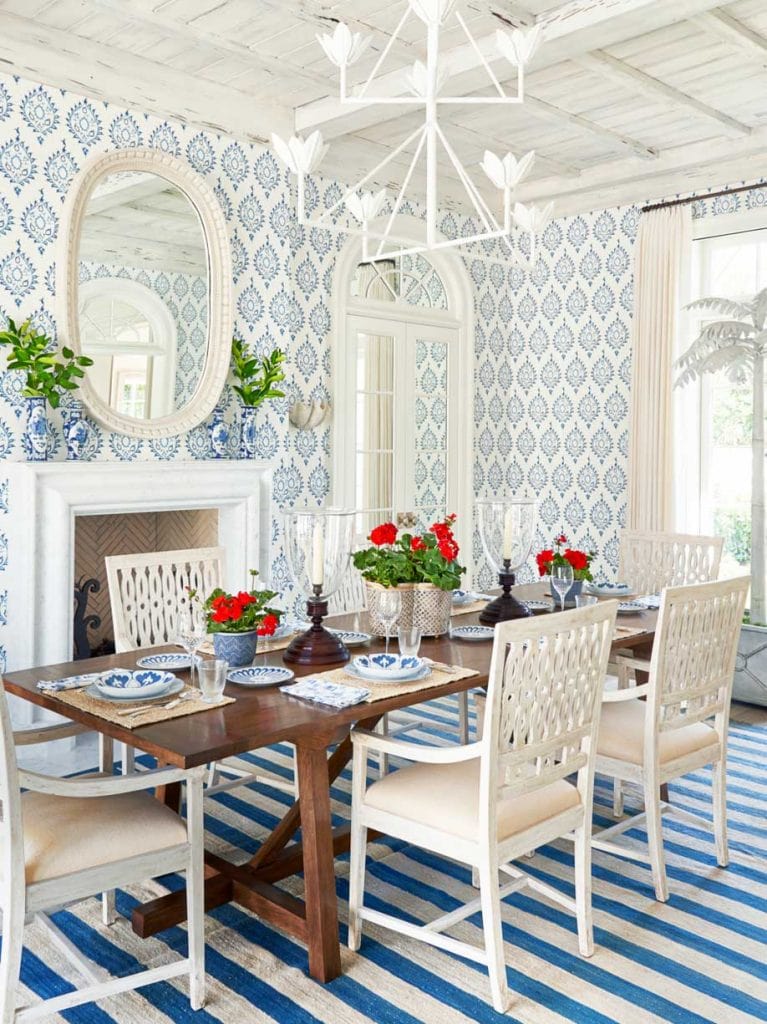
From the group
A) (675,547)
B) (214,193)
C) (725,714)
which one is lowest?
(725,714)

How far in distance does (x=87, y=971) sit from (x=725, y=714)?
197 cm

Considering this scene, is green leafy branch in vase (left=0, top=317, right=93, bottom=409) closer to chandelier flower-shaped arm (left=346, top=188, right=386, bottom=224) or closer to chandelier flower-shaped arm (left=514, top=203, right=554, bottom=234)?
chandelier flower-shaped arm (left=346, top=188, right=386, bottom=224)

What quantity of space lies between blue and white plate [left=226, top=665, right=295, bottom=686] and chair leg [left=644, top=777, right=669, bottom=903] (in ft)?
3.56

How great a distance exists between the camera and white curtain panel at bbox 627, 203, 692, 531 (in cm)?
525

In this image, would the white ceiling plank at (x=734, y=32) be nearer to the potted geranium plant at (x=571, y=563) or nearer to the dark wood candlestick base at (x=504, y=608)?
the potted geranium plant at (x=571, y=563)

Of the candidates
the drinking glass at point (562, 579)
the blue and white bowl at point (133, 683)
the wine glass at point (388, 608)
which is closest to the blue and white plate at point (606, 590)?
the drinking glass at point (562, 579)

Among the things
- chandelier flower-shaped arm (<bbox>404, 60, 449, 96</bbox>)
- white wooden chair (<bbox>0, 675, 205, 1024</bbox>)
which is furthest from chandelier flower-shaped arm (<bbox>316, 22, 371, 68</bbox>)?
white wooden chair (<bbox>0, 675, 205, 1024</bbox>)

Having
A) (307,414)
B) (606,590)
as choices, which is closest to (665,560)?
(606,590)

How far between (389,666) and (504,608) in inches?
32.0

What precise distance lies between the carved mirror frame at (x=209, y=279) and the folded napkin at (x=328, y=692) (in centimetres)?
209

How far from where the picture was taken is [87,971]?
7.10 ft

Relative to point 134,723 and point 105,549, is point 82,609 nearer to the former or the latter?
point 105,549

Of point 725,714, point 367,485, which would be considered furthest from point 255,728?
point 367,485

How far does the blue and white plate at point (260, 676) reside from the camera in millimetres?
2441
